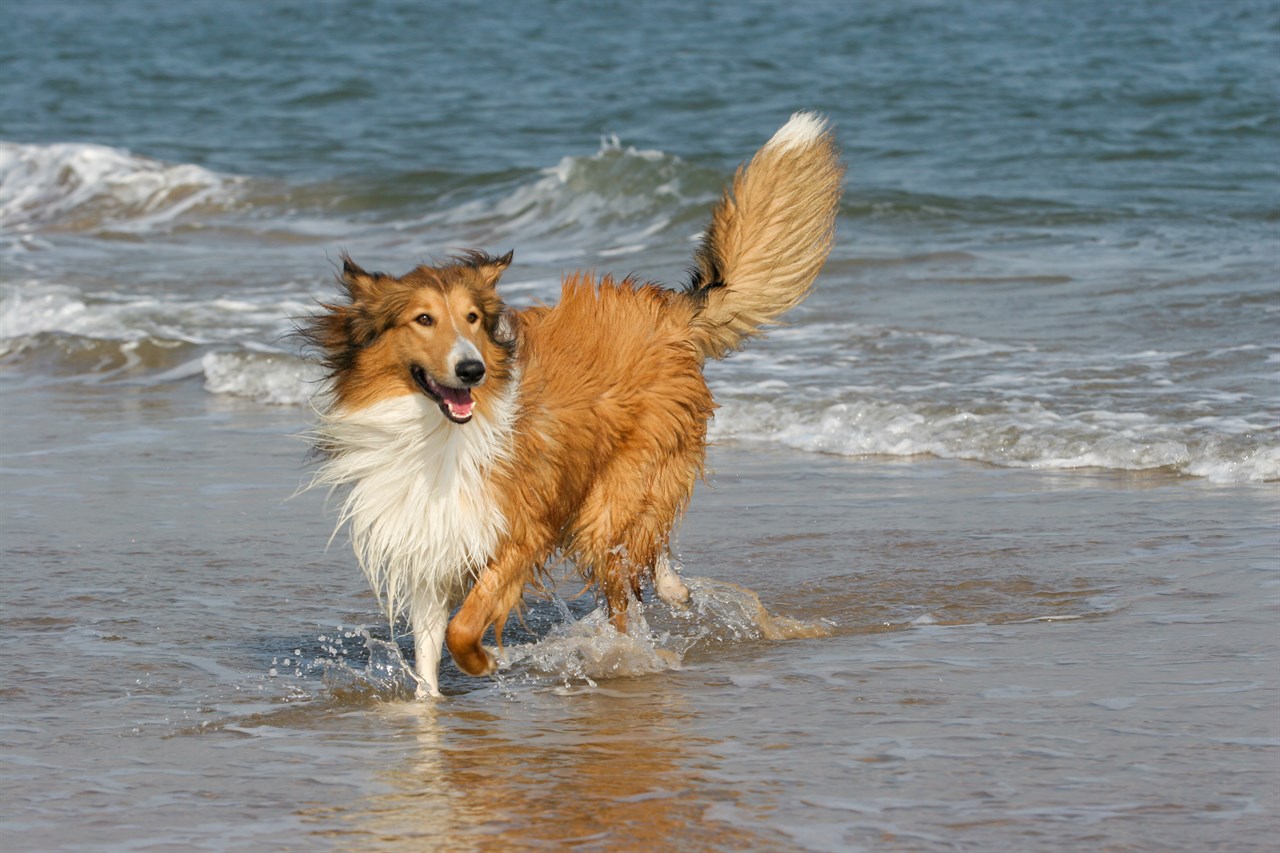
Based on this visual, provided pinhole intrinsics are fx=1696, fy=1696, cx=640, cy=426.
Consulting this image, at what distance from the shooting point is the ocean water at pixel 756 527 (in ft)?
14.3

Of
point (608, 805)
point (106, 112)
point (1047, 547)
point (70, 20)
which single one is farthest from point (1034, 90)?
point (70, 20)

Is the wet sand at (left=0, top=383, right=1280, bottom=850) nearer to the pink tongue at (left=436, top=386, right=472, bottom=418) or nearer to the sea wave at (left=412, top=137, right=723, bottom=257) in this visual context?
the pink tongue at (left=436, top=386, right=472, bottom=418)

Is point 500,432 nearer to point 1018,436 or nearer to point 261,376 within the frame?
point 1018,436

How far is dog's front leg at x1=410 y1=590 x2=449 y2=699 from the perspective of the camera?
5.51m

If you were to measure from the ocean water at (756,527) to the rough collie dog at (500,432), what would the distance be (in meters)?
0.27

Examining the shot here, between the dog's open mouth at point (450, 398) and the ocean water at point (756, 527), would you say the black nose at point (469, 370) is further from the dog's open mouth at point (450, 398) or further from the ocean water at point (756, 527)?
the ocean water at point (756, 527)

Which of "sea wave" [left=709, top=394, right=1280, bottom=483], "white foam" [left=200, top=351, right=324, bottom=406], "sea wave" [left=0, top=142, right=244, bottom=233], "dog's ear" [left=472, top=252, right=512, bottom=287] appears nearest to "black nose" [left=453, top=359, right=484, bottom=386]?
"dog's ear" [left=472, top=252, right=512, bottom=287]

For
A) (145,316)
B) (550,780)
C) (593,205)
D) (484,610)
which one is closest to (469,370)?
(484,610)

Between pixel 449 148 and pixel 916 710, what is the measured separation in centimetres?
1803

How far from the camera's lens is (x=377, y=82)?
2817 cm

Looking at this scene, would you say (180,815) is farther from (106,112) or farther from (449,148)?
(106,112)

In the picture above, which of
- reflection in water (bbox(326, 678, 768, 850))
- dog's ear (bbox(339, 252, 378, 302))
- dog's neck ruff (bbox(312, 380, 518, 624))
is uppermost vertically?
dog's ear (bbox(339, 252, 378, 302))

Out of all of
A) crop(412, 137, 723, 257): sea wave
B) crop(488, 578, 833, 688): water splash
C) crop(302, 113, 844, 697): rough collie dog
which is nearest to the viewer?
crop(302, 113, 844, 697): rough collie dog

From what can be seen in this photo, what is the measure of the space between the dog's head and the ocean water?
502 millimetres
